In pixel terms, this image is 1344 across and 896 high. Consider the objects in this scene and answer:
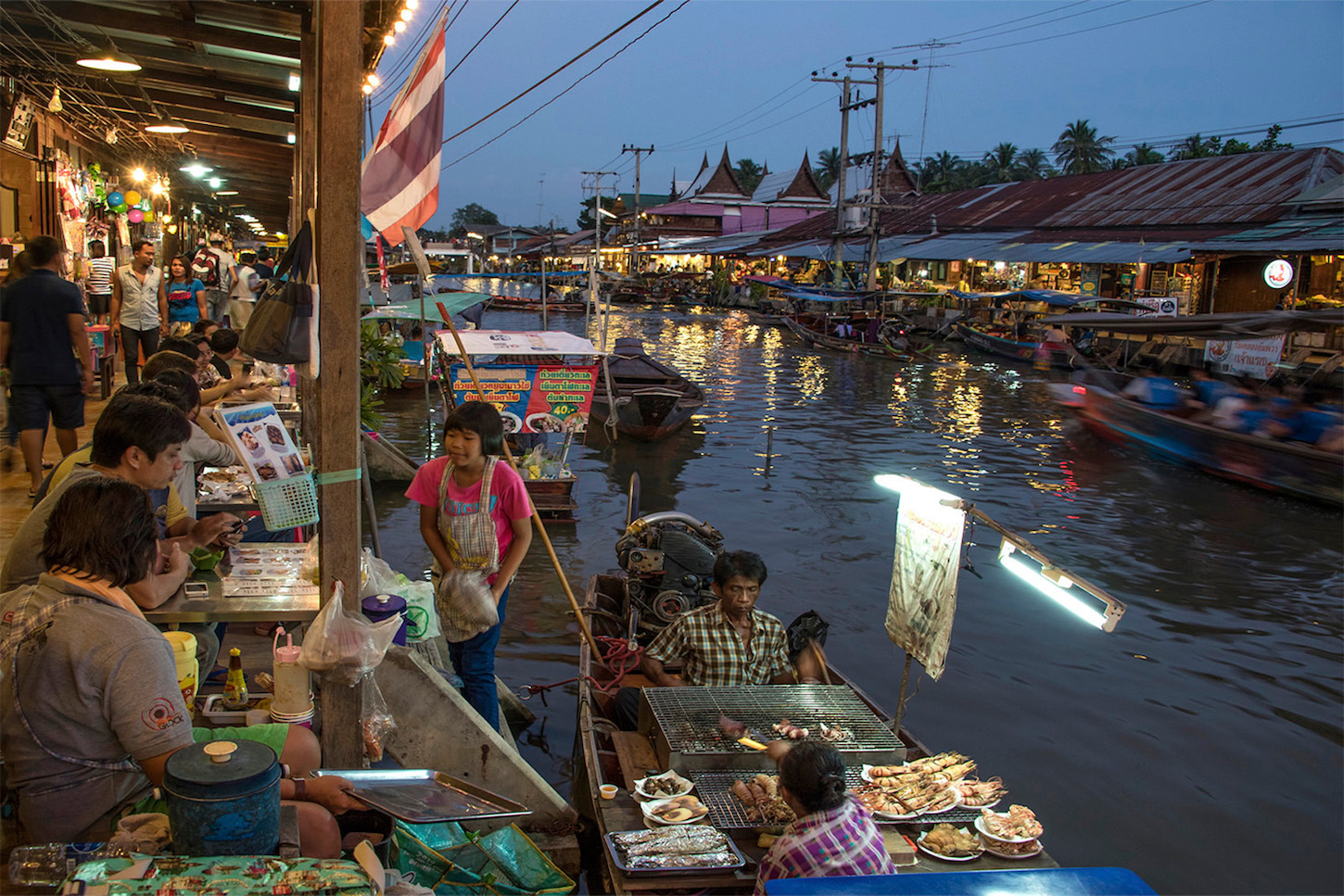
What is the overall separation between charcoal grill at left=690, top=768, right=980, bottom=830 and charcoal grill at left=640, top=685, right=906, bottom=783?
54 mm

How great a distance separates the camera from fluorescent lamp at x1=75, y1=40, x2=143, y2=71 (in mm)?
7496

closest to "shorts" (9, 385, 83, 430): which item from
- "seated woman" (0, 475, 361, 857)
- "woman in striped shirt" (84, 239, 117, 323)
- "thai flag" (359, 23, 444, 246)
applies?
"thai flag" (359, 23, 444, 246)

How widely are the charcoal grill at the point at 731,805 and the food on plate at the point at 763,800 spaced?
0.09 ft

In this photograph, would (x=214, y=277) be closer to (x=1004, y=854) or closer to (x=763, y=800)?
(x=763, y=800)

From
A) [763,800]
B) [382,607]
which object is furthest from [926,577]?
[382,607]

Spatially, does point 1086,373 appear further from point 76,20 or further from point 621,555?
point 76,20

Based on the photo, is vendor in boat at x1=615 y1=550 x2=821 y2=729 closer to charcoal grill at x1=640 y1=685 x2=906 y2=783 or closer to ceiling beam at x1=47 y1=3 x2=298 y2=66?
charcoal grill at x1=640 y1=685 x2=906 y2=783

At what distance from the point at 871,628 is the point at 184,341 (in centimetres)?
719

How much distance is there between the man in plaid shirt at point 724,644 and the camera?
572 centimetres

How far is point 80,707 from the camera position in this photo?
277 cm

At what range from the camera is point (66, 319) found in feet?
24.0

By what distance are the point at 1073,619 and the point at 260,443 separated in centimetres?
895

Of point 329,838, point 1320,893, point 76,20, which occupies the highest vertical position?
point 76,20

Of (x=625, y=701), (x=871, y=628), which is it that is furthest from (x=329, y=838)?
(x=871, y=628)
